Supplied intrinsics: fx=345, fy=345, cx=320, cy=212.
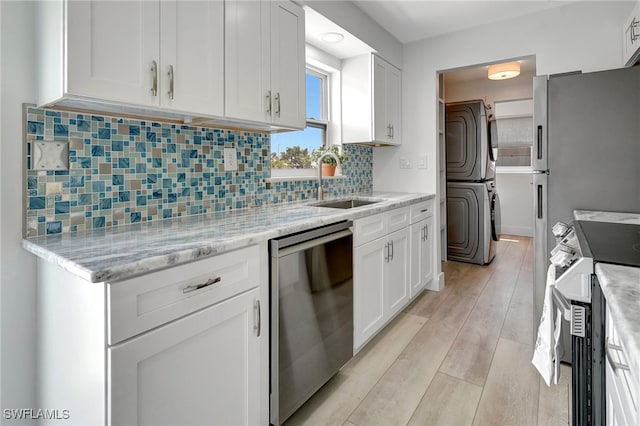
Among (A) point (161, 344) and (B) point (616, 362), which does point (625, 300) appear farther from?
(A) point (161, 344)

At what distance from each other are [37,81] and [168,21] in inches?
20.8

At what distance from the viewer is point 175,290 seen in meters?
1.05

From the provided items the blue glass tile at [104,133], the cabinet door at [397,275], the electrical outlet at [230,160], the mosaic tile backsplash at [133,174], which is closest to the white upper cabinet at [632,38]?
the cabinet door at [397,275]

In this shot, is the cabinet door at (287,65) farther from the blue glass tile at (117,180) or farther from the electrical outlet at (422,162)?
the electrical outlet at (422,162)

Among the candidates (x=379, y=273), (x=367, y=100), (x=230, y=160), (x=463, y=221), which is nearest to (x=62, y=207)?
(x=230, y=160)

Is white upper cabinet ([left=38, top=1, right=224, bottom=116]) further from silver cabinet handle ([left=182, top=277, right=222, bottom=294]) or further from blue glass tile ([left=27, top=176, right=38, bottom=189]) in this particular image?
silver cabinet handle ([left=182, top=277, right=222, bottom=294])

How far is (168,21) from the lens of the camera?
1.35 meters

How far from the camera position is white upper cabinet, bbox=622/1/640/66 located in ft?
6.60

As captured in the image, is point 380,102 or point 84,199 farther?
point 380,102

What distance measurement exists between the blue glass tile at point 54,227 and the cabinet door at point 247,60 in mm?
815

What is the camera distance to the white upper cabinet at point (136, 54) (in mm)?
1120

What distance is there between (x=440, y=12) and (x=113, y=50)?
2534 mm

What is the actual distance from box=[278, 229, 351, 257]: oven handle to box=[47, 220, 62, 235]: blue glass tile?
33.8 inches

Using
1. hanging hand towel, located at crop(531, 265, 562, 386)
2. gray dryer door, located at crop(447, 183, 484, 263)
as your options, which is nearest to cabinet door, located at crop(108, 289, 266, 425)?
hanging hand towel, located at crop(531, 265, 562, 386)
